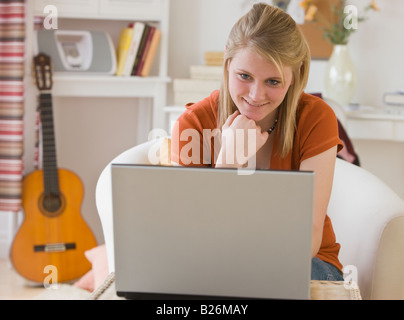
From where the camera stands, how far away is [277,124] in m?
1.36

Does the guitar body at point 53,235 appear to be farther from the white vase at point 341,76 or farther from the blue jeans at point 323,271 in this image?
the blue jeans at point 323,271

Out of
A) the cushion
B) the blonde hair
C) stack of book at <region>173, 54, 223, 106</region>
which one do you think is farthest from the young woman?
stack of book at <region>173, 54, 223, 106</region>

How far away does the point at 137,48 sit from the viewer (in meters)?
2.63

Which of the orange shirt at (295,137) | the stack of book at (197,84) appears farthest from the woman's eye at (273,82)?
the stack of book at (197,84)

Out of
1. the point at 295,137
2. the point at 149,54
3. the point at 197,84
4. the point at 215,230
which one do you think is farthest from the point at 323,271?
the point at 149,54

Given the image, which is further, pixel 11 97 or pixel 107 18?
pixel 107 18

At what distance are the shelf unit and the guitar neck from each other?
0.08m

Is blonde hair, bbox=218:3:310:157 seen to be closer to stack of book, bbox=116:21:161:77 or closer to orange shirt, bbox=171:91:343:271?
orange shirt, bbox=171:91:343:271

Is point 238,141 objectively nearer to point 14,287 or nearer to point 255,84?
point 255,84

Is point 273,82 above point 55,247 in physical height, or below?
above

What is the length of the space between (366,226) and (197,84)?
148 centimetres

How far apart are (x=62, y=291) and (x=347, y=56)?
167 cm

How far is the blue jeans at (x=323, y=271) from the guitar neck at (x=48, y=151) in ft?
5.17
